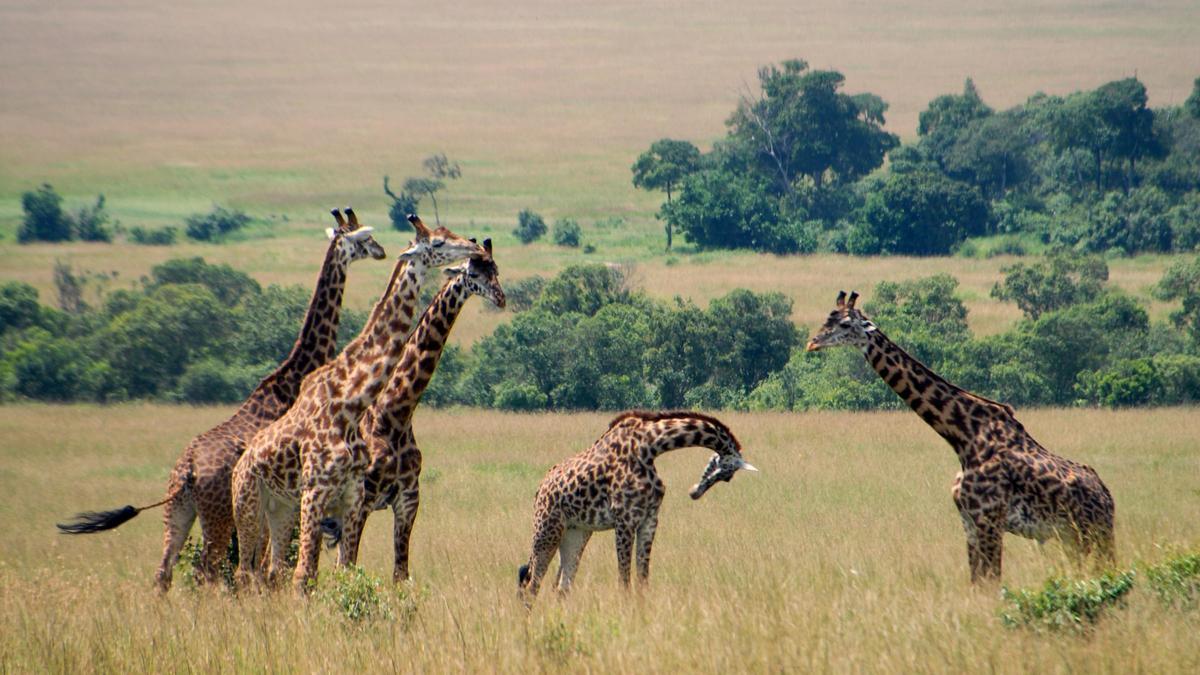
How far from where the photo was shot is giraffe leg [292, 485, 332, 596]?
975 centimetres

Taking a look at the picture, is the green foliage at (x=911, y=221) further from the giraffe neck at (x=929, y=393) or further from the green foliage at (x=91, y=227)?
the giraffe neck at (x=929, y=393)

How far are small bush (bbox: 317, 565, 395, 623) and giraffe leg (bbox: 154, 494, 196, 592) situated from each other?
261 cm

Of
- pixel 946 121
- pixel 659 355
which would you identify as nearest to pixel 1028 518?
pixel 659 355

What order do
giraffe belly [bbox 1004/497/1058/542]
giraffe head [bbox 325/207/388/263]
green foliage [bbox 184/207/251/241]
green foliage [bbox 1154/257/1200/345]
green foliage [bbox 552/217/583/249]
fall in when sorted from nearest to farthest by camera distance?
giraffe belly [bbox 1004/497/1058/542]
giraffe head [bbox 325/207/388/263]
green foliage [bbox 1154/257/1200/345]
green foliage [bbox 552/217/583/249]
green foliage [bbox 184/207/251/241]

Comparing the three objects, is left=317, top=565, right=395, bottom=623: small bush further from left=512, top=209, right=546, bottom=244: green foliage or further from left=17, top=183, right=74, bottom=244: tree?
left=17, top=183, right=74, bottom=244: tree

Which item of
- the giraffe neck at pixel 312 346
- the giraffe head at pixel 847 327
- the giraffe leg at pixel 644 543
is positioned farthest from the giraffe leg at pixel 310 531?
the giraffe head at pixel 847 327

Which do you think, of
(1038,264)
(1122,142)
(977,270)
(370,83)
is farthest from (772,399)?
(370,83)

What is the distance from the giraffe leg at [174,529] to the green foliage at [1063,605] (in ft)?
20.6

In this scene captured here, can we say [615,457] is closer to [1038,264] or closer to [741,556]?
[741,556]

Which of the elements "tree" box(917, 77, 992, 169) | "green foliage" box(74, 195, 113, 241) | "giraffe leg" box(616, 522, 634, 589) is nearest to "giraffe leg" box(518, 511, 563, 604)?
"giraffe leg" box(616, 522, 634, 589)

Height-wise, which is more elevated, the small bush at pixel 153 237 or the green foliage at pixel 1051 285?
the green foliage at pixel 1051 285

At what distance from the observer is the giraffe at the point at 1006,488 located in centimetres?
1028

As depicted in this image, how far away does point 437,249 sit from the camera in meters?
10.1

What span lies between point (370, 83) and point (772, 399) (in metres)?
132
